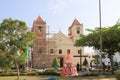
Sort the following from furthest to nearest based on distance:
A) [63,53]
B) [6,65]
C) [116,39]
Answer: [63,53], [116,39], [6,65]

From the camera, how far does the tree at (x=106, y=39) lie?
36.7 metres

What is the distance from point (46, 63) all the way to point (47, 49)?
3.52 meters

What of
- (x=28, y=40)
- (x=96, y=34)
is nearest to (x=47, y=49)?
(x=96, y=34)

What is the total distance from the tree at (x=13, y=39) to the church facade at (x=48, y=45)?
33.3 m

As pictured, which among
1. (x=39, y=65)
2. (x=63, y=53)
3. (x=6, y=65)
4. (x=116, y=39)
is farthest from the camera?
(x=63, y=53)

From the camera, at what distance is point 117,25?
37562mm

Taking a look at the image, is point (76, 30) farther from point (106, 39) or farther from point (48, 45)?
point (106, 39)

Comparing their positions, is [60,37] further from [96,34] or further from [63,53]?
[96,34]

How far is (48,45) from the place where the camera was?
7000cm

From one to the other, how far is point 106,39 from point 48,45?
3412cm

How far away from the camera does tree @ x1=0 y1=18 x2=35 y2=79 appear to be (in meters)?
29.6

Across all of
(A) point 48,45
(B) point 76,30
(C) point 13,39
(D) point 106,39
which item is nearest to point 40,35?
(A) point 48,45

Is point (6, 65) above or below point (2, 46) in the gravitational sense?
below

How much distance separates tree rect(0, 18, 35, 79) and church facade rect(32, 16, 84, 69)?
1310 inches
